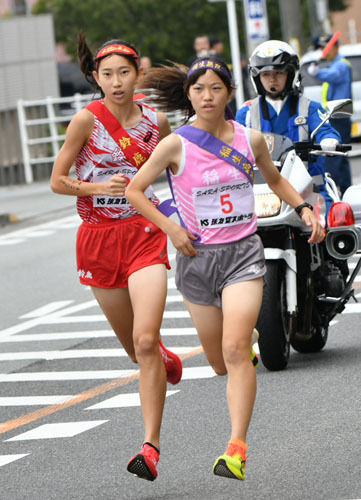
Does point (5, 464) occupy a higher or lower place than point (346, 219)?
lower

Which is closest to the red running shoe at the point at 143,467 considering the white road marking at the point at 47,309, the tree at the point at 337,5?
the white road marking at the point at 47,309

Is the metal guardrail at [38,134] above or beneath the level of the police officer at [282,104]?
beneath

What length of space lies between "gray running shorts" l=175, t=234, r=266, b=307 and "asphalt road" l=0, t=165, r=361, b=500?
79 cm

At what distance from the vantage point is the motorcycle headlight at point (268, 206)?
774 centimetres

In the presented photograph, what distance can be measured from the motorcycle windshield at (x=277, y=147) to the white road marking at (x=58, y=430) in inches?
65.1

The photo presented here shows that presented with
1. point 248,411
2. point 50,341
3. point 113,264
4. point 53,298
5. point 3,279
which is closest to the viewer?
point 248,411

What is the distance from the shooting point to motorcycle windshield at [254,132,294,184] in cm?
779

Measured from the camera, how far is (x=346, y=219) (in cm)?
775

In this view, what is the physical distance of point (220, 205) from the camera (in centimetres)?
587

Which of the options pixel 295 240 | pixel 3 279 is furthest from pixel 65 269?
pixel 295 240

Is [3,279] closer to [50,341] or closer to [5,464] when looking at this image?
[50,341]

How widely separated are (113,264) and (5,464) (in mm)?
1071

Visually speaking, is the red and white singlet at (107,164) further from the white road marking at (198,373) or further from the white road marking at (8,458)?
the white road marking at (198,373)

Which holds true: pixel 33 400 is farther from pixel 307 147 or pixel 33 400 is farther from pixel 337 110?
pixel 337 110
